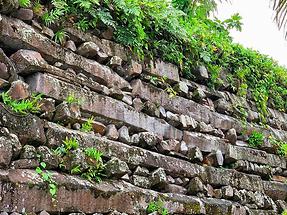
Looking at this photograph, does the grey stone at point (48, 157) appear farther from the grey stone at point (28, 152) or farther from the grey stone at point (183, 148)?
the grey stone at point (183, 148)

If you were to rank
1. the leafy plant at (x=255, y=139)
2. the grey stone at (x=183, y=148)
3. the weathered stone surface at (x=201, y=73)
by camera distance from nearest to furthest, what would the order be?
the grey stone at (x=183, y=148)
the weathered stone surface at (x=201, y=73)
the leafy plant at (x=255, y=139)

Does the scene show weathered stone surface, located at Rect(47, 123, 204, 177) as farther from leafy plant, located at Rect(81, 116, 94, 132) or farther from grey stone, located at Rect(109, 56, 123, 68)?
grey stone, located at Rect(109, 56, 123, 68)

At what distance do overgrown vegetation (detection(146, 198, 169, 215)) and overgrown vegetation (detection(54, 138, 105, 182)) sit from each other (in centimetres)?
58

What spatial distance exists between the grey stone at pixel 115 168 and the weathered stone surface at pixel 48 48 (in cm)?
82

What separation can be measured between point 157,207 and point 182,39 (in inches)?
87.0

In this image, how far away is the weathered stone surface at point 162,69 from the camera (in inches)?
197

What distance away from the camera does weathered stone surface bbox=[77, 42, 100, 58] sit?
13.9 feet

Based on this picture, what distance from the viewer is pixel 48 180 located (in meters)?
3.35

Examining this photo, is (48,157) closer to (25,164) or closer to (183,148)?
(25,164)

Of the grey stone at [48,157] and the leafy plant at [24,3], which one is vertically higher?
the leafy plant at [24,3]

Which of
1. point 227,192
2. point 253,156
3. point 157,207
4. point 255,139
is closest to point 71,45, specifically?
point 157,207

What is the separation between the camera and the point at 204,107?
5.68 meters

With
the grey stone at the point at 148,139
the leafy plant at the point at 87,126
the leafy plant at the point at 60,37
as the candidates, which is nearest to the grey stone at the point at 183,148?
the grey stone at the point at 148,139

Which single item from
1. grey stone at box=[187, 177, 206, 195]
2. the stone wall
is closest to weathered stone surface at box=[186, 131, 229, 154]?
the stone wall
